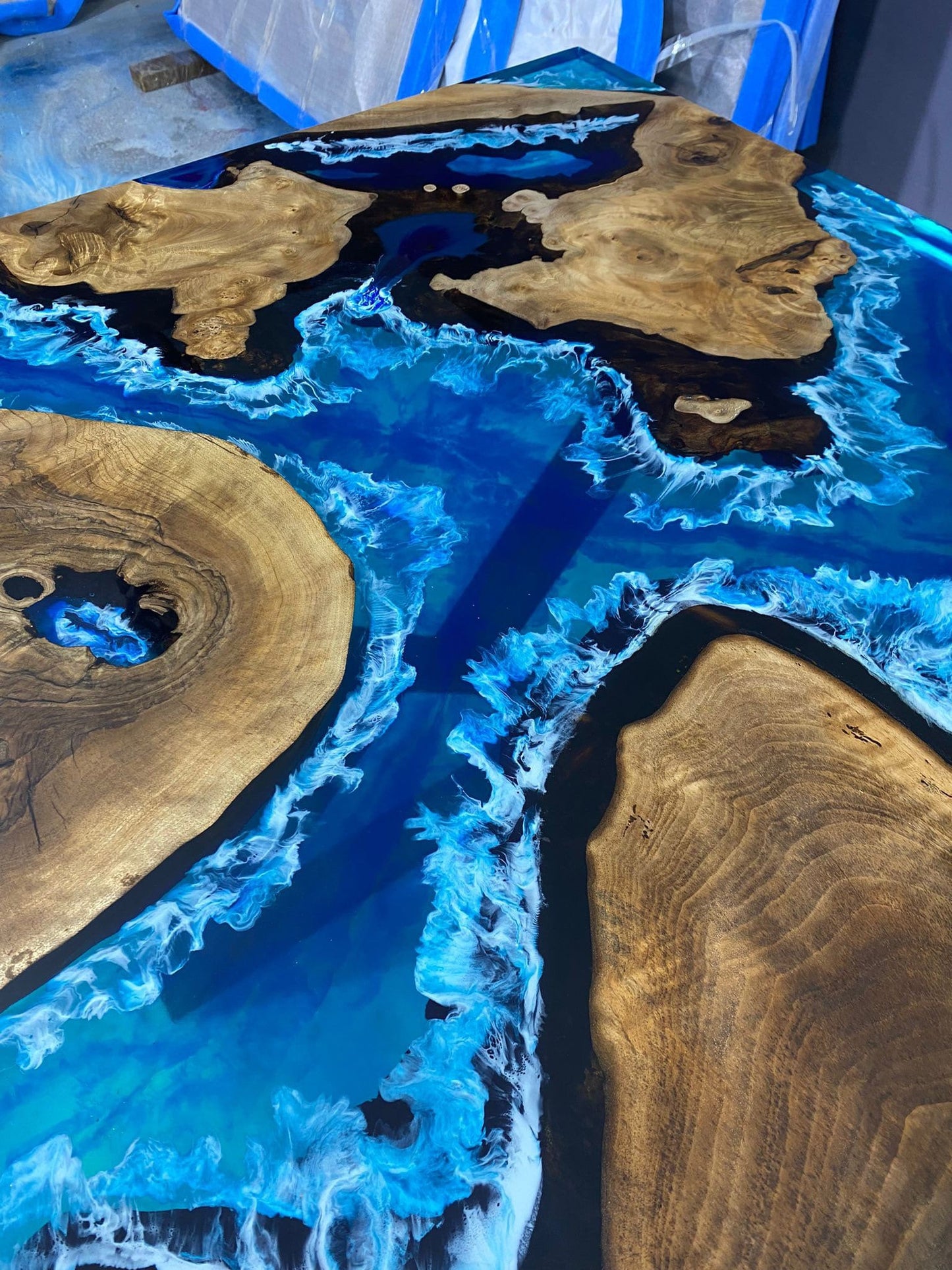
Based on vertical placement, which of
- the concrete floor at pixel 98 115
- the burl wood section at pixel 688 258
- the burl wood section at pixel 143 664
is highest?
the burl wood section at pixel 688 258

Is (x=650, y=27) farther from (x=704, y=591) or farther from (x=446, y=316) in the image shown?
(x=704, y=591)

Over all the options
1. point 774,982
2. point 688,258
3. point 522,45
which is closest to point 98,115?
point 522,45

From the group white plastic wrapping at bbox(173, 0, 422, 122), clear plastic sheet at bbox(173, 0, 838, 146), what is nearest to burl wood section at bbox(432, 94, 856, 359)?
clear plastic sheet at bbox(173, 0, 838, 146)

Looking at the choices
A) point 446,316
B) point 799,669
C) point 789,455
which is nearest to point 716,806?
point 799,669

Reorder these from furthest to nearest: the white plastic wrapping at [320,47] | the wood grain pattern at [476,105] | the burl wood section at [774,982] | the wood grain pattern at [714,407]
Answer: the white plastic wrapping at [320,47], the wood grain pattern at [476,105], the wood grain pattern at [714,407], the burl wood section at [774,982]

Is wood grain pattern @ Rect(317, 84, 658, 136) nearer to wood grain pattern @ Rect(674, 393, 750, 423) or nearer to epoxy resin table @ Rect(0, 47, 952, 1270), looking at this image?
epoxy resin table @ Rect(0, 47, 952, 1270)

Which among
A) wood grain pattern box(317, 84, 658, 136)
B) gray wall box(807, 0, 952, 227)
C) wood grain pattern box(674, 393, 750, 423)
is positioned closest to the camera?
wood grain pattern box(674, 393, 750, 423)

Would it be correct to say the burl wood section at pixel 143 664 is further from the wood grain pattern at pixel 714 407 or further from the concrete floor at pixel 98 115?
the concrete floor at pixel 98 115

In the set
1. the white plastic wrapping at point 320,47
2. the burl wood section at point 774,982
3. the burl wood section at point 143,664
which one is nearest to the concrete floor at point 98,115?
the white plastic wrapping at point 320,47

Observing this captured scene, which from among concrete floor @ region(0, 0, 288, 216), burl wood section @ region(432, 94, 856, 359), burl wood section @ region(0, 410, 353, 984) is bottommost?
concrete floor @ region(0, 0, 288, 216)
